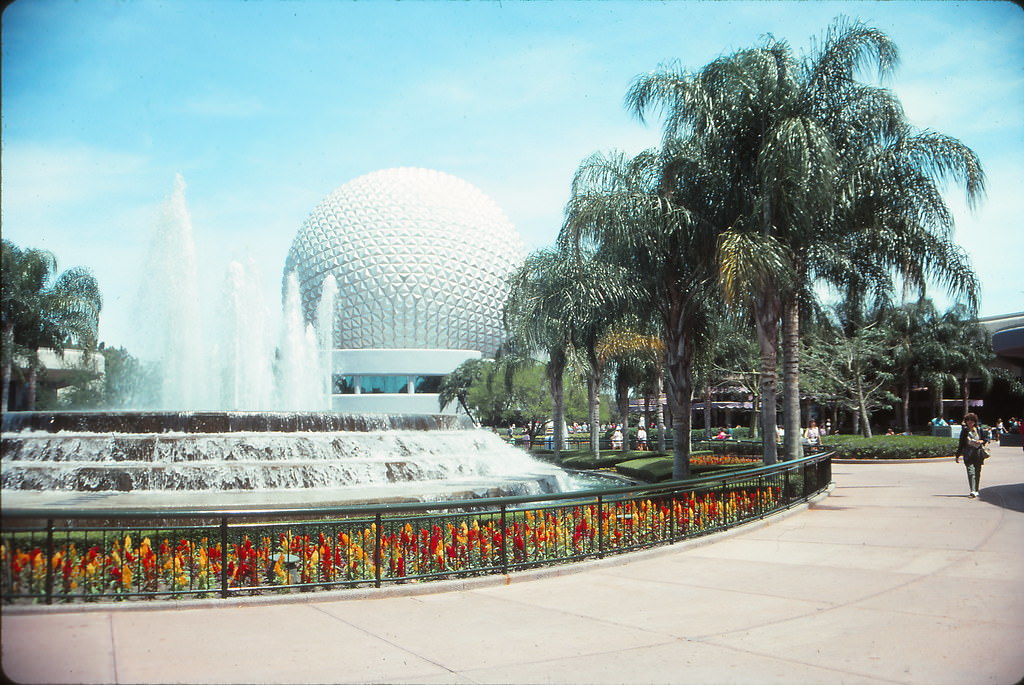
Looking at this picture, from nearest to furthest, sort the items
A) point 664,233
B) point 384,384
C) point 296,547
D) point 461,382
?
point 296,547
point 664,233
point 461,382
point 384,384

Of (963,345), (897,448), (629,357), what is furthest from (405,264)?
(897,448)

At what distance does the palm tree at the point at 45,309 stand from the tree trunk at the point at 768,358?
22248 millimetres

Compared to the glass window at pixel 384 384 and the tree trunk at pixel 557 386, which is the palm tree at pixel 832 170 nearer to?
the tree trunk at pixel 557 386

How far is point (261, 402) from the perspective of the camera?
29.9 metres

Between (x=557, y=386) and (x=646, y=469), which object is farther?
(x=557, y=386)

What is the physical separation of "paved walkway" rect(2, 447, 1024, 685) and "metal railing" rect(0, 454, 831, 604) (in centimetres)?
36

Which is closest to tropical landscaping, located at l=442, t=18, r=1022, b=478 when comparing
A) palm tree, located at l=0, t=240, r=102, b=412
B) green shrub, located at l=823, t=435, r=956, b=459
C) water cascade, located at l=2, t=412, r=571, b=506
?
water cascade, located at l=2, t=412, r=571, b=506

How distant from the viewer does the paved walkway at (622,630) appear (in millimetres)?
5219

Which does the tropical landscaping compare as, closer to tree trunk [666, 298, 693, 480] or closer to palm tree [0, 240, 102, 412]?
tree trunk [666, 298, 693, 480]

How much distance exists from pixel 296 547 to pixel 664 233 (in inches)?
440

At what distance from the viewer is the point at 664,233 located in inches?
675

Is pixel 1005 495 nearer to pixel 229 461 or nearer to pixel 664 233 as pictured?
pixel 664 233

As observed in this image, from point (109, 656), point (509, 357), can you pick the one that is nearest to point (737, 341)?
point (509, 357)

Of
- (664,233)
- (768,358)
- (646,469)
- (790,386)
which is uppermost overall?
(664,233)
